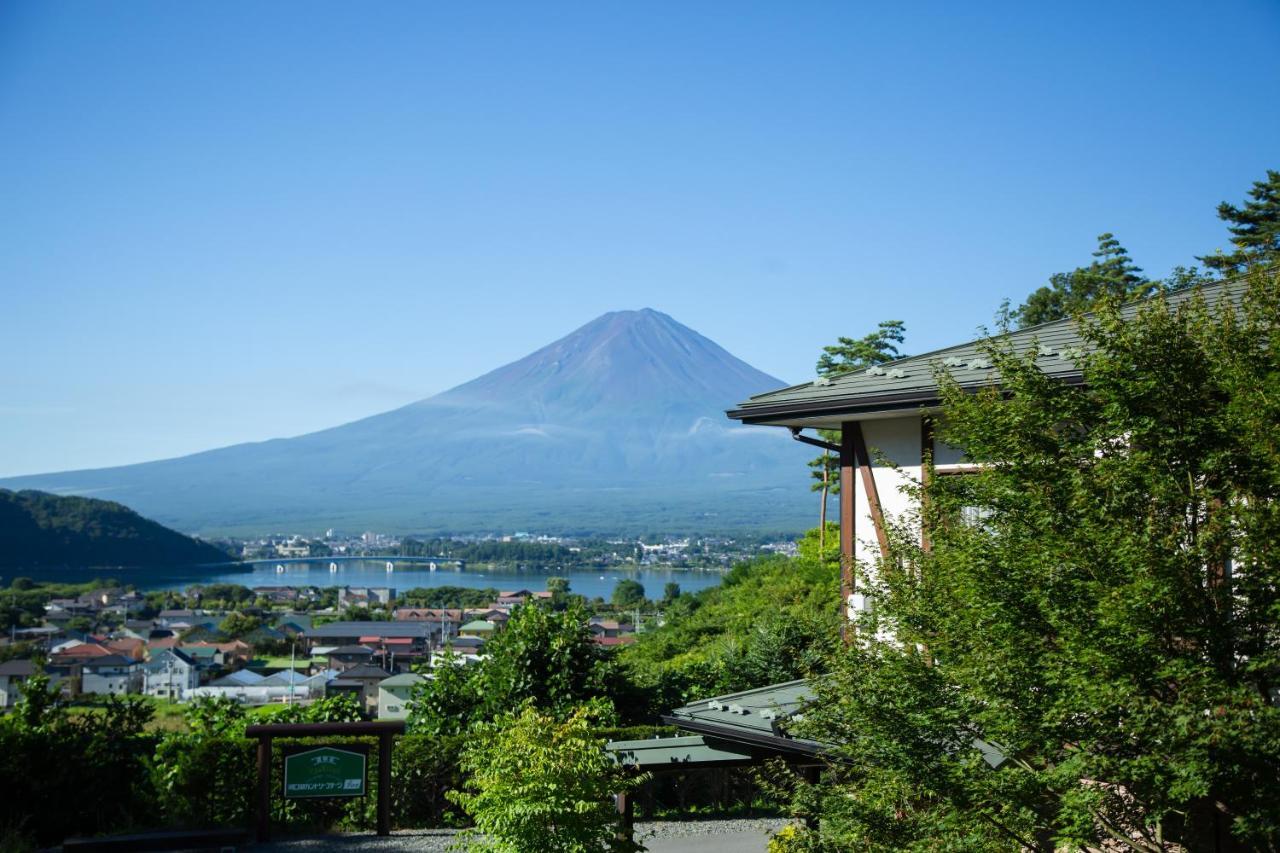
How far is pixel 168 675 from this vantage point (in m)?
45.7

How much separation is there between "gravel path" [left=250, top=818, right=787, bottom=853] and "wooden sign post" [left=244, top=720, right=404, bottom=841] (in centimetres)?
31

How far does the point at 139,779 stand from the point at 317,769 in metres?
2.12

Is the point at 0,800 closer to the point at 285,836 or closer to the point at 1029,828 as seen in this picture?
the point at 285,836

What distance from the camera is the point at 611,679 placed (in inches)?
548

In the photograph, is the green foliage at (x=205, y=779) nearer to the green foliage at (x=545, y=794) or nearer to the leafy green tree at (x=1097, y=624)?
the green foliage at (x=545, y=794)

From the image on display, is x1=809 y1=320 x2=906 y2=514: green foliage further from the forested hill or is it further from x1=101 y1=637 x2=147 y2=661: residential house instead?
the forested hill

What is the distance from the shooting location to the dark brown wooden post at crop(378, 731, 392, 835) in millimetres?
12156

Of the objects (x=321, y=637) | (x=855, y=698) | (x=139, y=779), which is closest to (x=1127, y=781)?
(x=855, y=698)

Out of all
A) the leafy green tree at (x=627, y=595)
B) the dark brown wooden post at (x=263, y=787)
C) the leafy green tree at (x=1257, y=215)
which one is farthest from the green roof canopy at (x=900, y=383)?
the leafy green tree at (x=627, y=595)

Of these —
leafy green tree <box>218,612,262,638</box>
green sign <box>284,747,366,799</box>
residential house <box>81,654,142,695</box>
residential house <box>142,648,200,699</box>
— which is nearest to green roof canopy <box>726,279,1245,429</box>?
green sign <box>284,747,366,799</box>

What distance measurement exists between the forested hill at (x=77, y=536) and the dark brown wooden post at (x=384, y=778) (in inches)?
3742

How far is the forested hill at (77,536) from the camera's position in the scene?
97.3 metres

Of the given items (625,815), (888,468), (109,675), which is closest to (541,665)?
(625,815)

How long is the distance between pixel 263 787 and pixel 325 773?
2.07 ft
